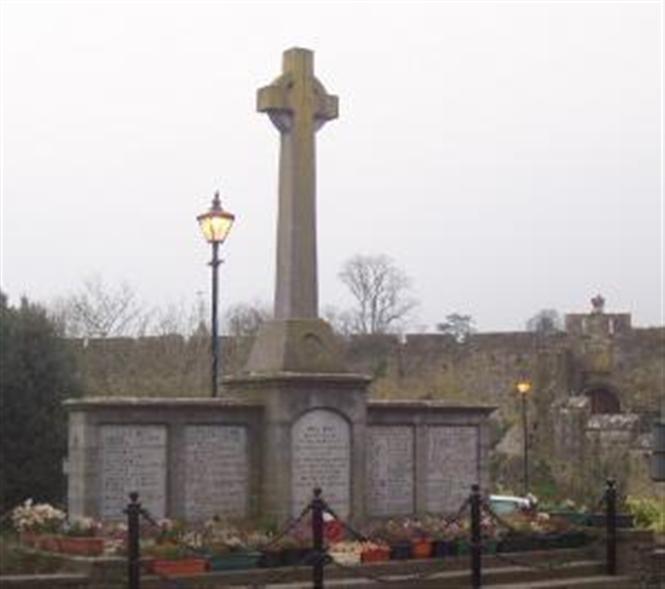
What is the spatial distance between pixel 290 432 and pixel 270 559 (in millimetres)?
2581

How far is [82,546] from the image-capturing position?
15.3 meters

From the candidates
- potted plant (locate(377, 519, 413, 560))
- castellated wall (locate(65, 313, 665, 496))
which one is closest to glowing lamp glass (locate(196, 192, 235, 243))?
potted plant (locate(377, 519, 413, 560))

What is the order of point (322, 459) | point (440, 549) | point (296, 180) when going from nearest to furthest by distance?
point (440, 549), point (322, 459), point (296, 180)

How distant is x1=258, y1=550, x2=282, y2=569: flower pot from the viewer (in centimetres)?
1582

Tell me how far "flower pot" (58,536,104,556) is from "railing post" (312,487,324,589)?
2.27 m

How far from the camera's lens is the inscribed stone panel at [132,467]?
55.3 feet

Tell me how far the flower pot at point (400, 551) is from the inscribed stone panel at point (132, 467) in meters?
2.76

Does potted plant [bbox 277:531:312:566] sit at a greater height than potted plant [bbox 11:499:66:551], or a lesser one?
lesser

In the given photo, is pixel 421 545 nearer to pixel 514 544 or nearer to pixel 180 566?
pixel 514 544

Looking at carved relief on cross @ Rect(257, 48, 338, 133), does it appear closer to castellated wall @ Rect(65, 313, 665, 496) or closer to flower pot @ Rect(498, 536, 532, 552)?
flower pot @ Rect(498, 536, 532, 552)

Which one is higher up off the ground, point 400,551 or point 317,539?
point 317,539

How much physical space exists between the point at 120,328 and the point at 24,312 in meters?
25.2

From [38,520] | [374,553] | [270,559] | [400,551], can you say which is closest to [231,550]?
[270,559]

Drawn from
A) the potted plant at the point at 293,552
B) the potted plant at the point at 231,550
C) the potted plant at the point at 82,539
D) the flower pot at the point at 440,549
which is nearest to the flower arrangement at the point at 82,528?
the potted plant at the point at 82,539
